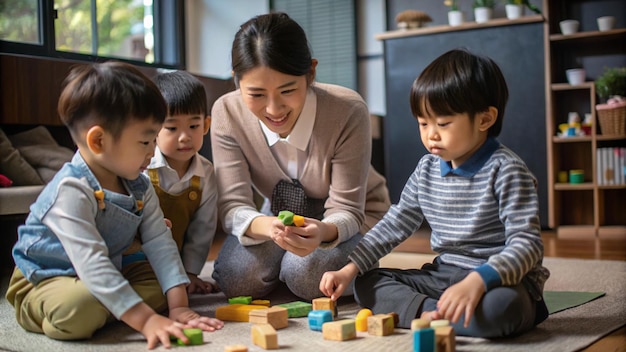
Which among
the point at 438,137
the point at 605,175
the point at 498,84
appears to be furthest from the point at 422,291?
the point at 605,175

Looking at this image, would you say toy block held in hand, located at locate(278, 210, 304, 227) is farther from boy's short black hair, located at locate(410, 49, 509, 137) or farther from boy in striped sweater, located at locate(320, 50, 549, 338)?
boy's short black hair, located at locate(410, 49, 509, 137)

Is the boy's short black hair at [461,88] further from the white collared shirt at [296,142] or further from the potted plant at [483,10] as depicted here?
the potted plant at [483,10]

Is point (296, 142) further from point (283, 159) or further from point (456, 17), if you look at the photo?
point (456, 17)

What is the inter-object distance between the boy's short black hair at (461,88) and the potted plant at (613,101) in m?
2.32

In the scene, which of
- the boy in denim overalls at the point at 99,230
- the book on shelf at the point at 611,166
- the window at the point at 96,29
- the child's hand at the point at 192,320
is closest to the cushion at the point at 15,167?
the window at the point at 96,29

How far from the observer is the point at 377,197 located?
1.89 metres

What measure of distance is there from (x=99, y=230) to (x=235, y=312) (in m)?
0.32

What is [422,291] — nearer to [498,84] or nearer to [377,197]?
[498,84]

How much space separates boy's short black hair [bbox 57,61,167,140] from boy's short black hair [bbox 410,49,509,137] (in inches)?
19.9

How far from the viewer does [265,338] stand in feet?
3.78

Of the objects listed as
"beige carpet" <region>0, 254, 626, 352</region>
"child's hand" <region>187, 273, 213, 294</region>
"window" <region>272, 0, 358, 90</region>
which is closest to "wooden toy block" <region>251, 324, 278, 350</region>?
"beige carpet" <region>0, 254, 626, 352</region>

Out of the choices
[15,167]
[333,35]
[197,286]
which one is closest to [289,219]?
[197,286]

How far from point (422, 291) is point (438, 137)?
0.31 m

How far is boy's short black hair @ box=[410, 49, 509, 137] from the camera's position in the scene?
1275 mm
